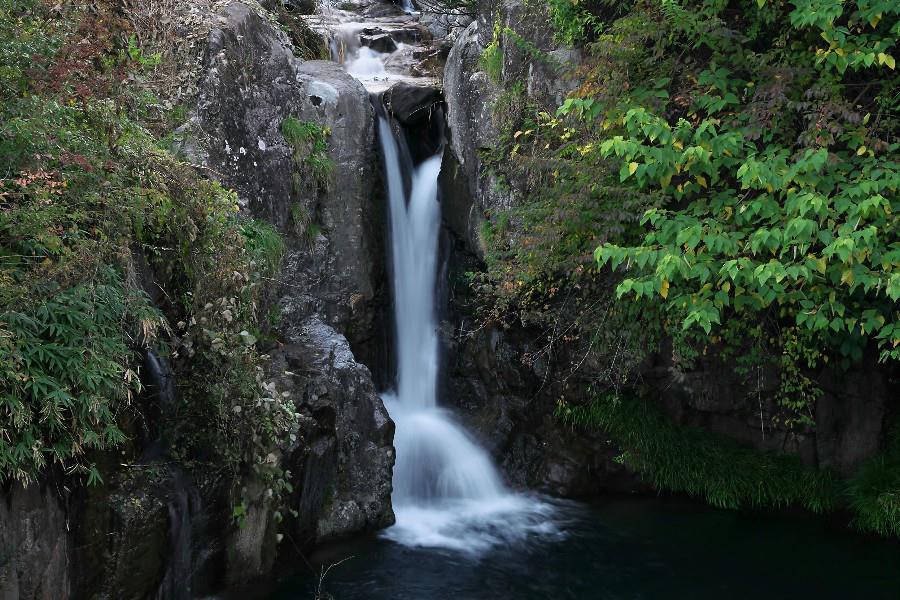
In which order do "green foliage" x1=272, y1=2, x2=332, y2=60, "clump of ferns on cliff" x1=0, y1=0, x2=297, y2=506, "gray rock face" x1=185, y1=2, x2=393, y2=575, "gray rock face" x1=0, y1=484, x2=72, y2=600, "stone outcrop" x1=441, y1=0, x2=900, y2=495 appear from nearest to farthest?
"gray rock face" x1=0, y1=484, x2=72, y2=600 < "clump of ferns on cliff" x1=0, y1=0, x2=297, y2=506 < "gray rock face" x1=185, y1=2, x2=393, y2=575 < "stone outcrop" x1=441, y1=0, x2=900, y2=495 < "green foliage" x1=272, y1=2, x2=332, y2=60

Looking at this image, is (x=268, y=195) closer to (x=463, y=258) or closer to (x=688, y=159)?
(x=463, y=258)

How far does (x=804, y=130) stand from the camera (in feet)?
20.0

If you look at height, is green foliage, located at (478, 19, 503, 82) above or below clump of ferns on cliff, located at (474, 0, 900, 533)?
above

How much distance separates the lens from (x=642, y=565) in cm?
700

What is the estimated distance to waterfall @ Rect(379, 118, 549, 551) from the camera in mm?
7699

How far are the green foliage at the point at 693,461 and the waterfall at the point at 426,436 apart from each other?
4.05 feet

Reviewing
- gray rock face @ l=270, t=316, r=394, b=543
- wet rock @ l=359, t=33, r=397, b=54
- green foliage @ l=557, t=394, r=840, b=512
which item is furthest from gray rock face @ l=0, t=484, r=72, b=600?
wet rock @ l=359, t=33, r=397, b=54

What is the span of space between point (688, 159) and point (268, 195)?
14.9 ft

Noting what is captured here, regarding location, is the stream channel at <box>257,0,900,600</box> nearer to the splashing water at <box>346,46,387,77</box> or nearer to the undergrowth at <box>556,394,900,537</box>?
the undergrowth at <box>556,394,900,537</box>

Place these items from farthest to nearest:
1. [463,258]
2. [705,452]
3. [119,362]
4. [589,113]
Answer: [463,258] < [705,452] < [589,113] < [119,362]

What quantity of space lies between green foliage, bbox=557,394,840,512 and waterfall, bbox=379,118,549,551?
1.24m

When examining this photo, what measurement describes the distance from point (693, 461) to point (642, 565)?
182 cm

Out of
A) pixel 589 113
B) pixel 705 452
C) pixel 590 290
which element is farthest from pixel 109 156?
pixel 705 452

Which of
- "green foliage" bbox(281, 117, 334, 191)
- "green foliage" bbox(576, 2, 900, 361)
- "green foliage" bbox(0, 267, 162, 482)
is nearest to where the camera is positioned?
"green foliage" bbox(0, 267, 162, 482)
